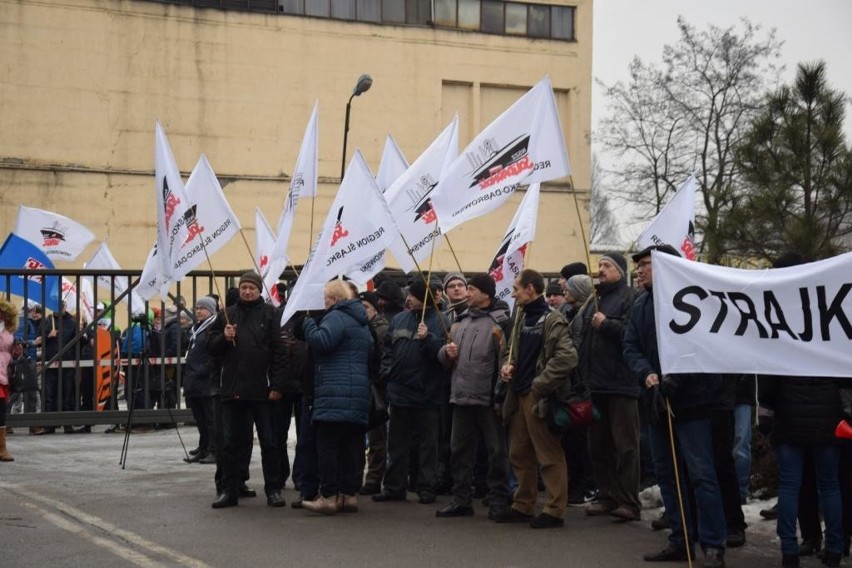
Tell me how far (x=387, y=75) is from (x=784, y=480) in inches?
1582

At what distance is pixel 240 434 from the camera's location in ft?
40.2

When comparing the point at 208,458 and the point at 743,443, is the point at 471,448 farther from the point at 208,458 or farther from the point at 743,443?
the point at 208,458

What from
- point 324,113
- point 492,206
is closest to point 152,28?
point 324,113

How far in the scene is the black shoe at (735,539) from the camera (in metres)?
10.0

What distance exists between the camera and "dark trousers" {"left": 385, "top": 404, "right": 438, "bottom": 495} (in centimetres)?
1270

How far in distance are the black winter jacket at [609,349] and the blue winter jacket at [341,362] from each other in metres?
1.86

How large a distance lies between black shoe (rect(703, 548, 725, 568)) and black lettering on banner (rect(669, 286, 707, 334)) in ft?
4.87

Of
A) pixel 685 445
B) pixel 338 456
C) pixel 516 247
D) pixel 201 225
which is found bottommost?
pixel 338 456

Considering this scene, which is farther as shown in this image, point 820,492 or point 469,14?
point 469,14

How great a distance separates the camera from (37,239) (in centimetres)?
2344

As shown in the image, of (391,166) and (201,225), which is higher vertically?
(391,166)

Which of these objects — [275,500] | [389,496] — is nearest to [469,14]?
[389,496]

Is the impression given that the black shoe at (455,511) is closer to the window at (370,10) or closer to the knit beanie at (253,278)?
the knit beanie at (253,278)

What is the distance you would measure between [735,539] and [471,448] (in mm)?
2592
